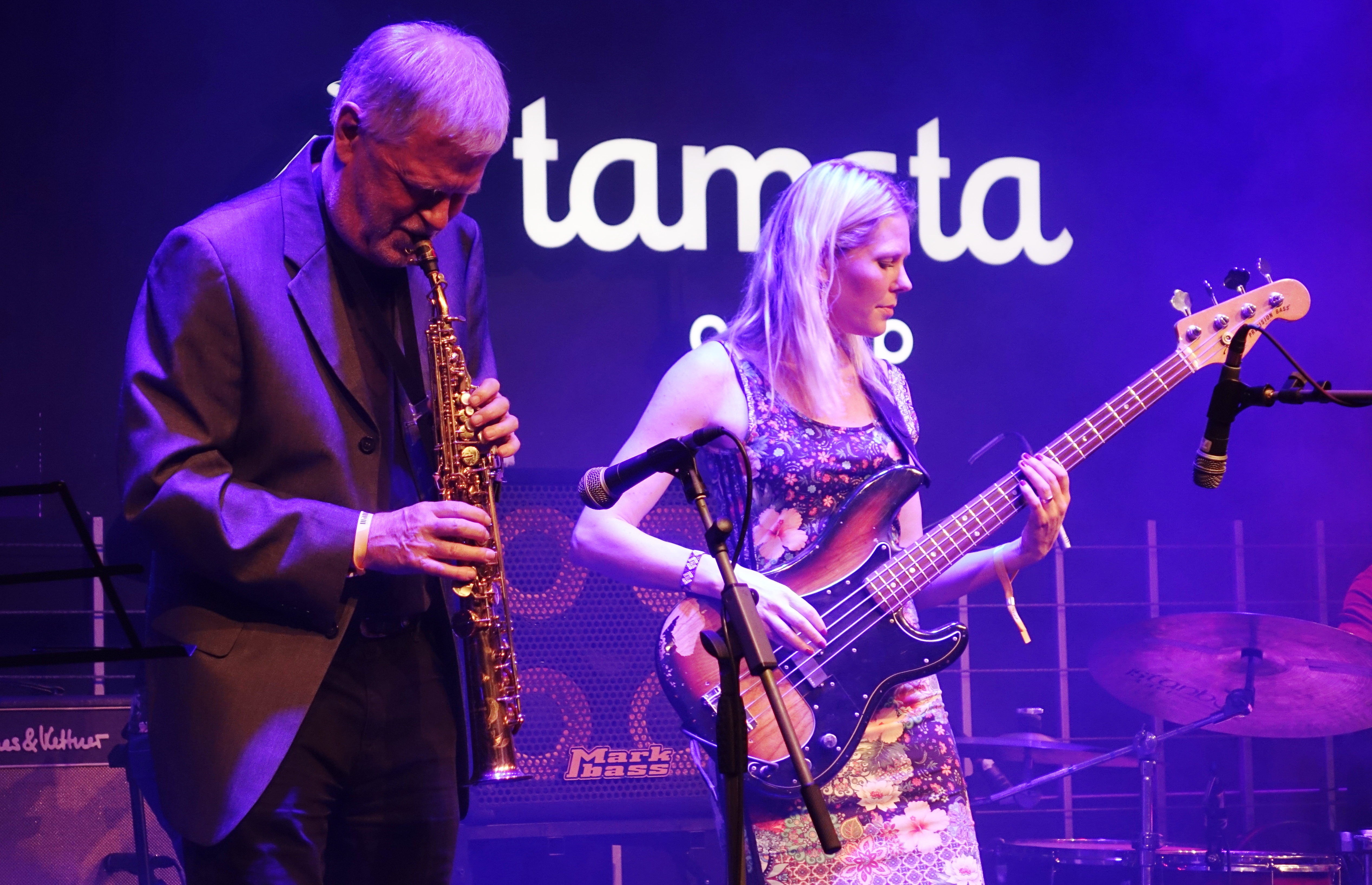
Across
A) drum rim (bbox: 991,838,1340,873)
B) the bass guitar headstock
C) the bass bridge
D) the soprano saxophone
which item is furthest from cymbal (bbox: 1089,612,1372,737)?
the soprano saxophone

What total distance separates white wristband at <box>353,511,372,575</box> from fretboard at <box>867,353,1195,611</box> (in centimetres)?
125

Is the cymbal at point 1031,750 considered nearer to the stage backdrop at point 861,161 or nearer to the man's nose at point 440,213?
the stage backdrop at point 861,161

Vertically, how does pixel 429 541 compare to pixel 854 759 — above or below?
above

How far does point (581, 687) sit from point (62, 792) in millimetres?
1465

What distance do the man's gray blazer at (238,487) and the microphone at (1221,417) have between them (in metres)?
1.58

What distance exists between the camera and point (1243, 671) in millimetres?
4262

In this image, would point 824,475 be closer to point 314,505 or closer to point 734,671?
point 734,671

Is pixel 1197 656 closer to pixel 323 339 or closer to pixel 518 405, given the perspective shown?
pixel 518 405

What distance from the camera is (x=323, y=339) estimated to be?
6.72ft

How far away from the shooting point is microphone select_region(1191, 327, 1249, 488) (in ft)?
7.98

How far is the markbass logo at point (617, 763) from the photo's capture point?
3.92 metres

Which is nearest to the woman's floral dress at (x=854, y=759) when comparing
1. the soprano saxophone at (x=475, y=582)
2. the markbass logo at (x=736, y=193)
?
the soprano saxophone at (x=475, y=582)

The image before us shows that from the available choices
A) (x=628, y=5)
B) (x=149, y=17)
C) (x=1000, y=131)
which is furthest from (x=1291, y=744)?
(x=149, y=17)

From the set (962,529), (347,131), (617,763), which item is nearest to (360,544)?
(347,131)
